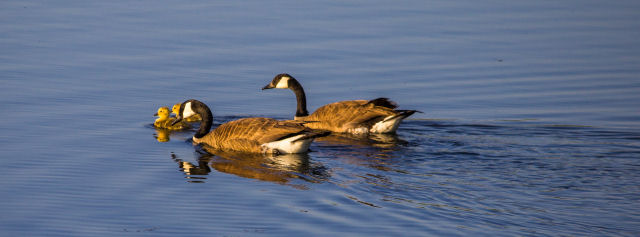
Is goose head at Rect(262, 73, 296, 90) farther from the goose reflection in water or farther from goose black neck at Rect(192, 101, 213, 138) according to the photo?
the goose reflection in water

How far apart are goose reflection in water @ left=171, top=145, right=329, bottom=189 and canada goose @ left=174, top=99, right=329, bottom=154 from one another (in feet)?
0.35

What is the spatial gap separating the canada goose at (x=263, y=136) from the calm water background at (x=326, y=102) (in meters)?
0.30

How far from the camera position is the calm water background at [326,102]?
10.5m

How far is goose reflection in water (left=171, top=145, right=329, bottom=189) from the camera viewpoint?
12469 mm

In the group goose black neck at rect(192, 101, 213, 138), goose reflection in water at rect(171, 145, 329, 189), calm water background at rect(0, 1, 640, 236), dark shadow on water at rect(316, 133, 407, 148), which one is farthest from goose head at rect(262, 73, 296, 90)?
goose reflection in water at rect(171, 145, 329, 189)

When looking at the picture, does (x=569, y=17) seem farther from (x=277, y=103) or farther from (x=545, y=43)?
(x=277, y=103)

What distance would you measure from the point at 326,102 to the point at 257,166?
462cm

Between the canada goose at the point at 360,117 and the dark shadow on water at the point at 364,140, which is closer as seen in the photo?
the dark shadow on water at the point at 364,140

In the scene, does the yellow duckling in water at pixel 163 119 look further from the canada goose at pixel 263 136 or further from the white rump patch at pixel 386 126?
the white rump patch at pixel 386 126

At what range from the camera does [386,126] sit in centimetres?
1583

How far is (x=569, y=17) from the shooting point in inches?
942

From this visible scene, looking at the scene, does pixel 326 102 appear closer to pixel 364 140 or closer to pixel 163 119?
pixel 364 140

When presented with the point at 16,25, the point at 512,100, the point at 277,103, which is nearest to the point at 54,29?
the point at 16,25

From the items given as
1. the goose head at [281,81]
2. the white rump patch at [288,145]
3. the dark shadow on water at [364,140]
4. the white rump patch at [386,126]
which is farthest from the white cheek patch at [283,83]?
the white rump patch at [288,145]
